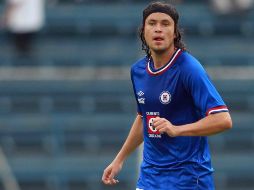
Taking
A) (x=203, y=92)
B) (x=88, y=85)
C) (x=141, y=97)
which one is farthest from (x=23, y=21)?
(x=203, y=92)

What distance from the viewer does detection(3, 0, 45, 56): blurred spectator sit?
34.1 ft

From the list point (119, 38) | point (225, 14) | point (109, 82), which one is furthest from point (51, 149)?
point (225, 14)

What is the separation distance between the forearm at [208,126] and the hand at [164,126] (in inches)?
2.1

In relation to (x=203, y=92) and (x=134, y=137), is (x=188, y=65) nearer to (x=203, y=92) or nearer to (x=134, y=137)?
(x=203, y=92)

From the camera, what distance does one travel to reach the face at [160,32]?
432 centimetres

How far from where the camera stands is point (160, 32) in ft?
14.1

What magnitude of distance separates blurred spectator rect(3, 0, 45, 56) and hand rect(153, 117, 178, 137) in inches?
256

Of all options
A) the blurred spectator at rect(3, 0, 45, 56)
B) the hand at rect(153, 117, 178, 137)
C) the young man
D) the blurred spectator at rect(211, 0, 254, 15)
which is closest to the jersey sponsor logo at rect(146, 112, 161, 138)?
the young man

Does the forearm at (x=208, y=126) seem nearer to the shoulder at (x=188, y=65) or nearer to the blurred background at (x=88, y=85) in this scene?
the shoulder at (x=188, y=65)

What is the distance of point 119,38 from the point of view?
36.1 feet

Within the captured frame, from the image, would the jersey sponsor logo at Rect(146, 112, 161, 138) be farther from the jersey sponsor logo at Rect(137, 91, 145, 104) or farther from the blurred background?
the blurred background

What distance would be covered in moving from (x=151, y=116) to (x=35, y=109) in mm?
5948

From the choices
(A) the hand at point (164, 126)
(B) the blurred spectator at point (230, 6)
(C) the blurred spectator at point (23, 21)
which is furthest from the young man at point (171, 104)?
(B) the blurred spectator at point (230, 6)

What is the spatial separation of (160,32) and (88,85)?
610cm
